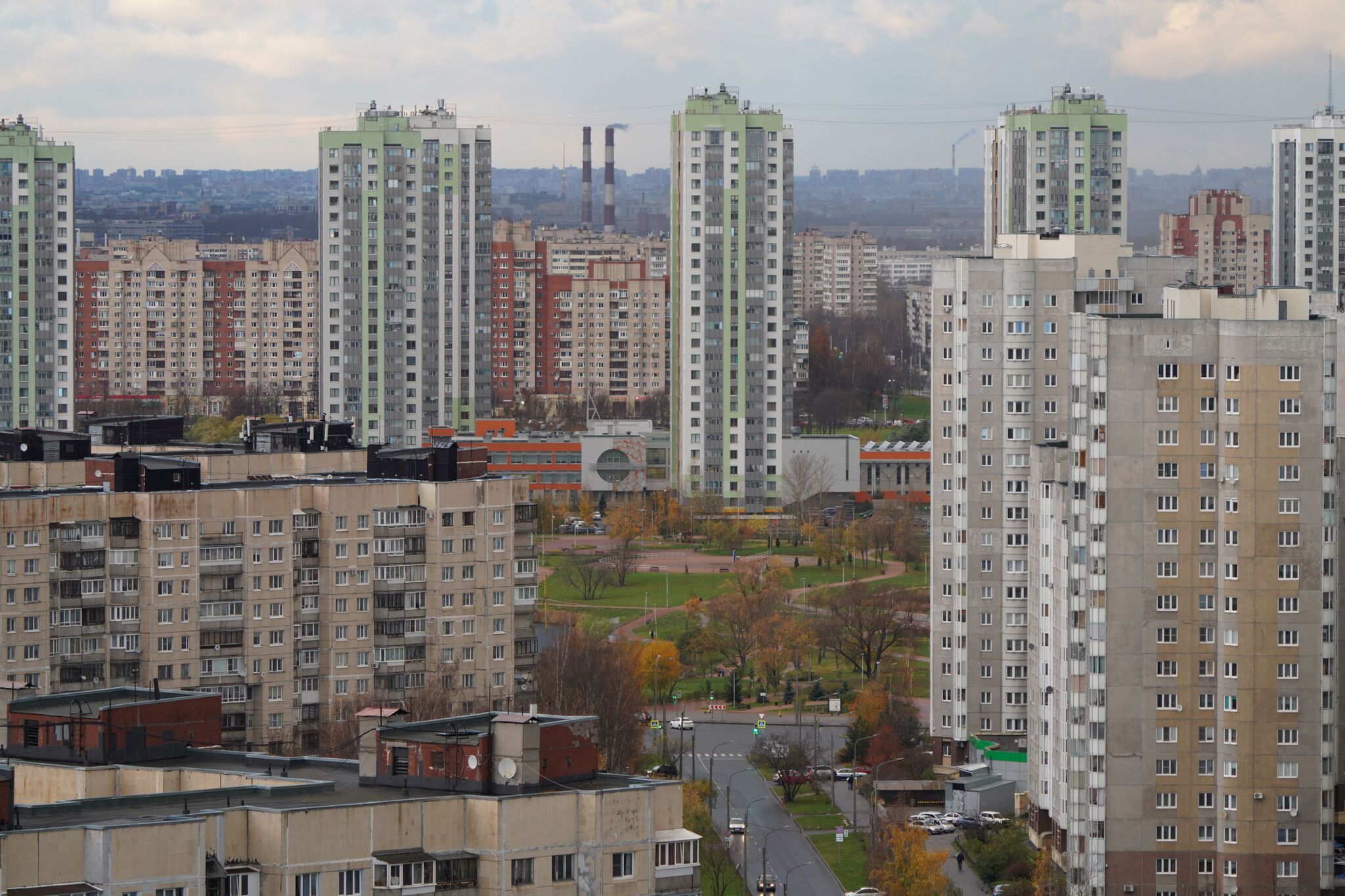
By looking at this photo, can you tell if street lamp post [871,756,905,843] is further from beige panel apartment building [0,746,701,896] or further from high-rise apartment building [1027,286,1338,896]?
beige panel apartment building [0,746,701,896]

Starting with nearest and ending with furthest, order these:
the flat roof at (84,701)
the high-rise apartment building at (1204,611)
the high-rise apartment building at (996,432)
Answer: the flat roof at (84,701) < the high-rise apartment building at (1204,611) < the high-rise apartment building at (996,432)

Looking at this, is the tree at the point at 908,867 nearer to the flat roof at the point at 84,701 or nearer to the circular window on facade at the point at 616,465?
the flat roof at the point at 84,701

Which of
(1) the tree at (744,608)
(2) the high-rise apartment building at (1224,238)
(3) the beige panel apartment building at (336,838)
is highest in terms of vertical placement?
(2) the high-rise apartment building at (1224,238)

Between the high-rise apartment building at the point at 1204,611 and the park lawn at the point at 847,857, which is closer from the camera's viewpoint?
the high-rise apartment building at the point at 1204,611

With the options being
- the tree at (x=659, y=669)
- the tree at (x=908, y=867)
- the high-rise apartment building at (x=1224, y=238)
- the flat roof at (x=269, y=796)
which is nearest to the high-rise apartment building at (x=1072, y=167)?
the tree at (x=659, y=669)

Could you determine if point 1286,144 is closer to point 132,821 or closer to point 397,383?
point 397,383

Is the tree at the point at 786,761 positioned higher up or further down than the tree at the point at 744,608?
further down
